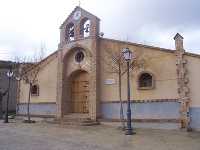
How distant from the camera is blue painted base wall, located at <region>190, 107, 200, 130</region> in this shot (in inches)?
626

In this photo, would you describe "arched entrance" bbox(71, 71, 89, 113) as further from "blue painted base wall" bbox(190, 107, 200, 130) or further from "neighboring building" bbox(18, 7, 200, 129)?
"blue painted base wall" bbox(190, 107, 200, 130)

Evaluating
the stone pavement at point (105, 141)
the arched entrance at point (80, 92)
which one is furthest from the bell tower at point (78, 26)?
the stone pavement at point (105, 141)

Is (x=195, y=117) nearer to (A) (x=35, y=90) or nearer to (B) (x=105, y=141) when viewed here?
(B) (x=105, y=141)

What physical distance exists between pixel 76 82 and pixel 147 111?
649 centimetres

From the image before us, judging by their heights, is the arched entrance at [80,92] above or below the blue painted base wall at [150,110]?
above

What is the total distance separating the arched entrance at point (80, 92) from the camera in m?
21.4

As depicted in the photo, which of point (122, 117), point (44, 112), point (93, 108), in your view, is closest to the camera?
point (122, 117)

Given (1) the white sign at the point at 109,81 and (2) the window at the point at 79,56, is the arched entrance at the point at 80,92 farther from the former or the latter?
(1) the white sign at the point at 109,81

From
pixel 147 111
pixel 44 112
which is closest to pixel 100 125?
pixel 147 111

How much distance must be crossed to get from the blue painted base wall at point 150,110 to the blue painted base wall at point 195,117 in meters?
0.75

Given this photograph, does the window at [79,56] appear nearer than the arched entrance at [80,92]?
No

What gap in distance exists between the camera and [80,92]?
71.7 ft

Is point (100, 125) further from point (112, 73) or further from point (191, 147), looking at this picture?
point (191, 147)

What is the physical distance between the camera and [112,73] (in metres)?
19.6
